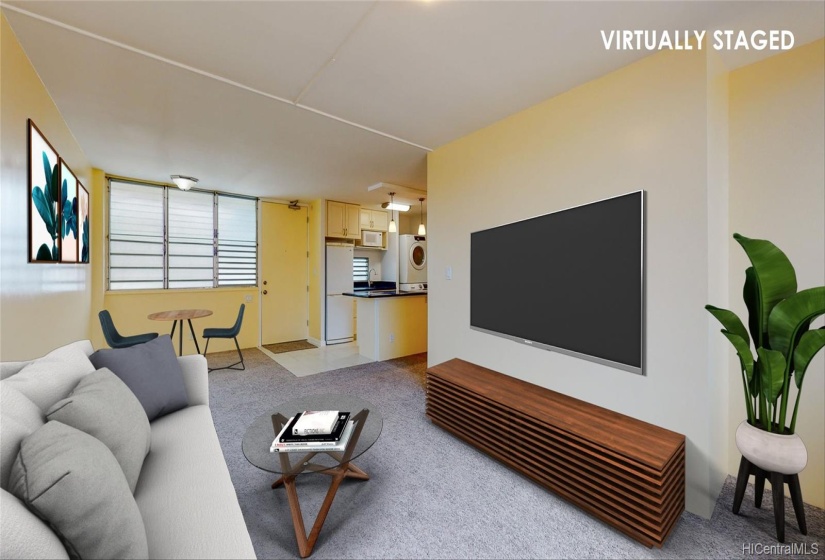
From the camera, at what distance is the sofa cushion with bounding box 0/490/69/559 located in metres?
0.68

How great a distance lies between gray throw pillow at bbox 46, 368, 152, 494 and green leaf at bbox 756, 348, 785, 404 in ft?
8.79

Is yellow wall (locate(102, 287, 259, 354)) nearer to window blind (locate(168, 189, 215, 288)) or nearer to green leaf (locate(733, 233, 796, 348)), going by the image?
window blind (locate(168, 189, 215, 288))

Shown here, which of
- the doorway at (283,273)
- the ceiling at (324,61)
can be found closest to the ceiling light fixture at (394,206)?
the doorway at (283,273)

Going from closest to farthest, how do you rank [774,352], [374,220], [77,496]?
[77,496], [774,352], [374,220]

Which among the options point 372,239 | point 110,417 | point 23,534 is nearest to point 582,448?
point 23,534

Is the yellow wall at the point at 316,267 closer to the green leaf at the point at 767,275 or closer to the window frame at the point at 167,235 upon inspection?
the window frame at the point at 167,235

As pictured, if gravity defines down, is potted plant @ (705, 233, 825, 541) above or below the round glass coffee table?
above

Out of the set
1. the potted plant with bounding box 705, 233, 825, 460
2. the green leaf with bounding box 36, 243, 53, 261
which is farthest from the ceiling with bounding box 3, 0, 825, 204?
the potted plant with bounding box 705, 233, 825, 460

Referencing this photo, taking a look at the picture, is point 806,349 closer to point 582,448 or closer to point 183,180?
point 582,448

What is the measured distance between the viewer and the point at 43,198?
215 cm

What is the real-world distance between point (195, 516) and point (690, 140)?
2.80 m

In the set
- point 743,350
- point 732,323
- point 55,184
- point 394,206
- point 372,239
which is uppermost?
point 394,206

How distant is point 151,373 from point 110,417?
0.66 m

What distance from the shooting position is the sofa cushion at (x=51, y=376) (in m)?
1.24
